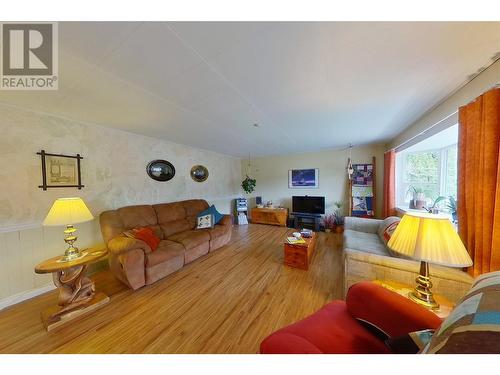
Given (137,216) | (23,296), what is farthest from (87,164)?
(23,296)

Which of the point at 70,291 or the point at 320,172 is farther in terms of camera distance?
the point at 320,172

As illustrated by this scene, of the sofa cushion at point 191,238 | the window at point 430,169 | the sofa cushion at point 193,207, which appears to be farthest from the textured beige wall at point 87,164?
the window at point 430,169

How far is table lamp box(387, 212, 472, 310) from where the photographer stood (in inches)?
37.9

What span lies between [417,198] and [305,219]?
96.3 inches

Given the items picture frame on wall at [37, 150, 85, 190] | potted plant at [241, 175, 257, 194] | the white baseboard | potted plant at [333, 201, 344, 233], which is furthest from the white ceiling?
potted plant at [241, 175, 257, 194]

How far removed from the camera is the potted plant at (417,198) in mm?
2676

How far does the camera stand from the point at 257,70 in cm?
130

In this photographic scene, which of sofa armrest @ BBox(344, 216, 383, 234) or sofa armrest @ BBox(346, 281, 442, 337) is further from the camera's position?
sofa armrest @ BBox(344, 216, 383, 234)

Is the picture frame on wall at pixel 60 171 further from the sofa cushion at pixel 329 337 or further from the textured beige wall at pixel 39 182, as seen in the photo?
the sofa cushion at pixel 329 337

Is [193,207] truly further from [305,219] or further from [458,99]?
[458,99]

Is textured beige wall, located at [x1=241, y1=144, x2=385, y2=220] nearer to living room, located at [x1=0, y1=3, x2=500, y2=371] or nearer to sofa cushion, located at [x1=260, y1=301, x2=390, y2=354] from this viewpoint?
living room, located at [x1=0, y1=3, x2=500, y2=371]

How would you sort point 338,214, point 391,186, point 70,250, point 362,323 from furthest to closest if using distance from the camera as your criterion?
point 338,214 → point 391,186 → point 70,250 → point 362,323

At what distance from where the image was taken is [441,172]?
2535 mm

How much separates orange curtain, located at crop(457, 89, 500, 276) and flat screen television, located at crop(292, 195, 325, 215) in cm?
316
